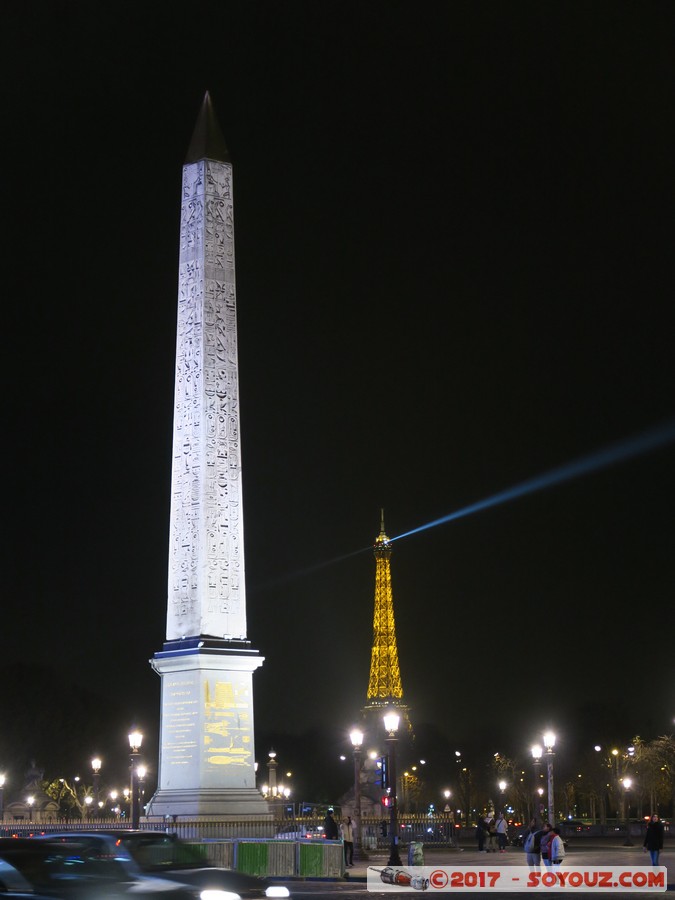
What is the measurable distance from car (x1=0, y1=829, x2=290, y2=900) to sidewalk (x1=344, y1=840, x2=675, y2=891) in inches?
525

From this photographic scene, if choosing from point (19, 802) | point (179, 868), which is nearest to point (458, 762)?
point (19, 802)

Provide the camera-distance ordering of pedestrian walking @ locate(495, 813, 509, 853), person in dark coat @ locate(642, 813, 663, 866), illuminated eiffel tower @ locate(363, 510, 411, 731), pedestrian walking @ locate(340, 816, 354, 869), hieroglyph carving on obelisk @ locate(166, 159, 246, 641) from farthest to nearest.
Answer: illuminated eiffel tower @ locate(363, 510, 411, 731)
pedestrian walking @ locate(495, 813, 509, 853)
hieroglyph carving on obelisk @ locate(166, 159, 246, 641)
pedestrian walking @ locate(340, 816, 354, 869)
person in dark coat @ locate(642, 813, 663, 866)

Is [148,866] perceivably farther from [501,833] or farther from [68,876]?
[501,833]

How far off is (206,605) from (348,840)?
7.52 metres

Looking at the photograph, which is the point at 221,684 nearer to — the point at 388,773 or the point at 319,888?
the point at 388,773

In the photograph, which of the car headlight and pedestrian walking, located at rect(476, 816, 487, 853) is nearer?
the car headlight

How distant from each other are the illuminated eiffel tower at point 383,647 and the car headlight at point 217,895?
105 meters

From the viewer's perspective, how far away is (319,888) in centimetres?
2528

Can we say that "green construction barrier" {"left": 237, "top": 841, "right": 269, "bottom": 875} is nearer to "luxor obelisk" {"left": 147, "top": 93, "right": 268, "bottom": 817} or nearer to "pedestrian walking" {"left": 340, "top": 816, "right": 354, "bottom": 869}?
"pedestrian walking" {"left": 340, "top": 816, "right": 354, "bottom": 869}

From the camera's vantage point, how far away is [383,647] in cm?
12094

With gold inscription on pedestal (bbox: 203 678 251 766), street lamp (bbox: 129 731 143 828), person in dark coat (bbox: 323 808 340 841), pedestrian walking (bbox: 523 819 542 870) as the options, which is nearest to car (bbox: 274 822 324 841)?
person in dark coat (bbox: 323 808 340 841)

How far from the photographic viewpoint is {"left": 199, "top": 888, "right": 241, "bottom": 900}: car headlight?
540 inches

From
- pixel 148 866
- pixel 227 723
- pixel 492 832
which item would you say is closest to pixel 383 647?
pixel 492 832

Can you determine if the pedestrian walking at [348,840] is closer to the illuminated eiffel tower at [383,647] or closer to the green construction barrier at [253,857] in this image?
the green construction barrier at [253,857]
